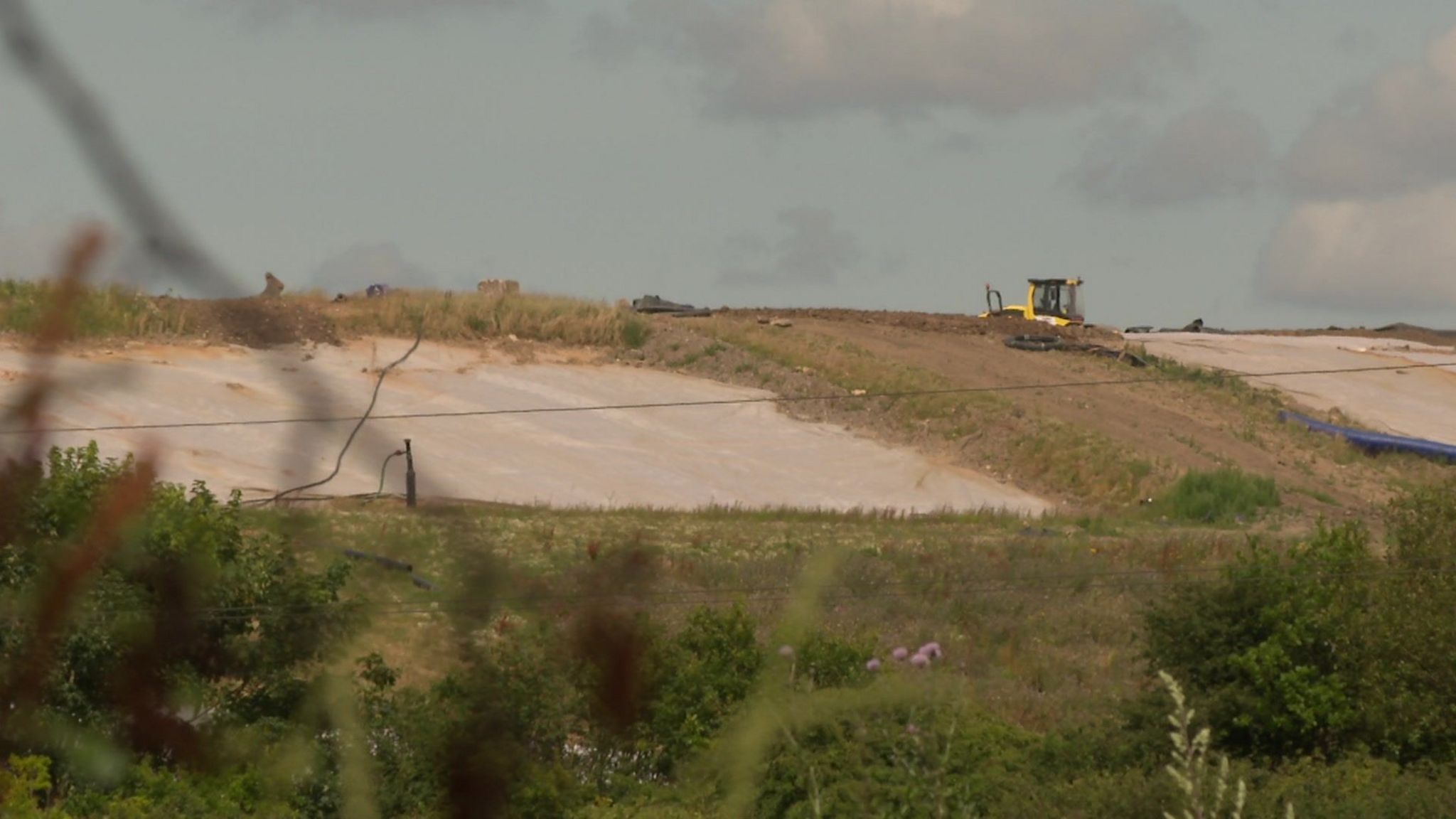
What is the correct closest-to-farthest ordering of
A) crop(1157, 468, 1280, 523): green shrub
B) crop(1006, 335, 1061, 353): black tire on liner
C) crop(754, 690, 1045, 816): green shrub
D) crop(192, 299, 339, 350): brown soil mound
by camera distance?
crop(192, 299, 339, 350): brown soil mound
crop(754, 690, 1045, 816): green shrub
crop(1157, 468, 1280, 523): green shrub
crop(1006, 335, 1061, 353): black tire on liner

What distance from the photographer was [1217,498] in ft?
113

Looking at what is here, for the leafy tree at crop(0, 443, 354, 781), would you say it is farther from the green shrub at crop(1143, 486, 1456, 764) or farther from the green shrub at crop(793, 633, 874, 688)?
the green shrub at crop(1143, 486, 1456, 764)

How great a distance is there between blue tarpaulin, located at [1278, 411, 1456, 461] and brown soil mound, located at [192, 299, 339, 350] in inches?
1621

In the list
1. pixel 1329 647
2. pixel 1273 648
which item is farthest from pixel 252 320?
pixel 1329 647

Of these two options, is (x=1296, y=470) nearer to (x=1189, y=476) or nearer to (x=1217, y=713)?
(x=1189, y=476)

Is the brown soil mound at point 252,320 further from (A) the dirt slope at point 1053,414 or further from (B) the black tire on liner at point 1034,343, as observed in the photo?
(B) the black tire on liner at point 1034,343

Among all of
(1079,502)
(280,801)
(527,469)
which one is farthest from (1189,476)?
(280,801)

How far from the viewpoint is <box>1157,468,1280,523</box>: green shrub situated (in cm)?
3381

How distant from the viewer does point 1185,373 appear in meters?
46.5

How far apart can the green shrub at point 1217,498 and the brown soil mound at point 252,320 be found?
33.3 metres

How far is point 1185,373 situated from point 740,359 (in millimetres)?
12029

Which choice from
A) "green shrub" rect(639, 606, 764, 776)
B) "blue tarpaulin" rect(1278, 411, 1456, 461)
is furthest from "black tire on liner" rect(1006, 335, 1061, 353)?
"green shrub" rect(639, 606, 764, 776)

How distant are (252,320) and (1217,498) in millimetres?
34609

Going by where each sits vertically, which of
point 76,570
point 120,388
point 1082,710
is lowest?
point 1082,710
